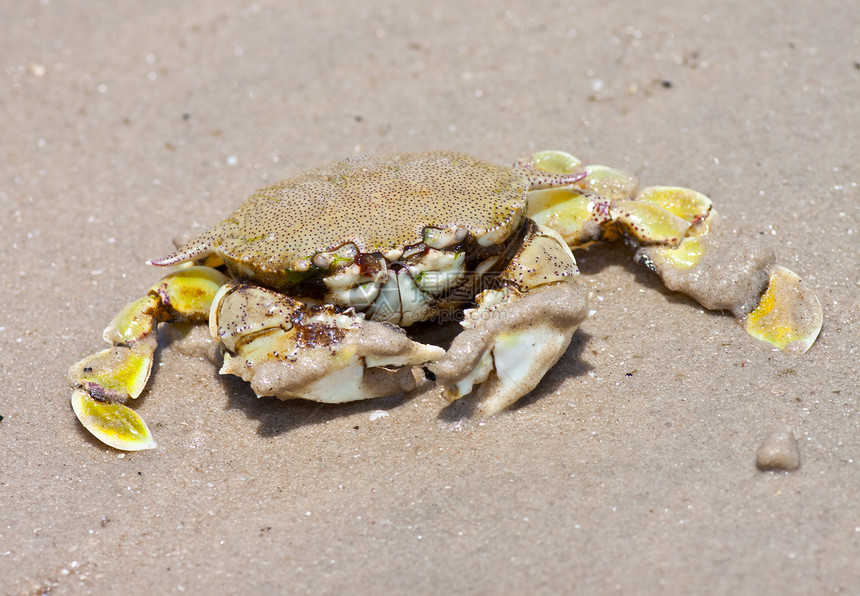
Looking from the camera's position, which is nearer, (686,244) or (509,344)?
(509,344)

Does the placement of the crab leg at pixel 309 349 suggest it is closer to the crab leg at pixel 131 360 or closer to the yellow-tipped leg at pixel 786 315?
the crab leg at pixel 131 360

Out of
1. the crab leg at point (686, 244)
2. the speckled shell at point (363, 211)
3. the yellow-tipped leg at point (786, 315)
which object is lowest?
the yellow-tipped leg at point (786, 315)

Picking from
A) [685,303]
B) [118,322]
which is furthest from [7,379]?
[685,303]

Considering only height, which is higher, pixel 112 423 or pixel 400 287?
pixel 400 287

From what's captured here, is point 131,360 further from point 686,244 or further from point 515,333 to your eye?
point 686,244

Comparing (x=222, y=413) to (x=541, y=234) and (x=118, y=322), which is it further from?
(x=541, y=234)

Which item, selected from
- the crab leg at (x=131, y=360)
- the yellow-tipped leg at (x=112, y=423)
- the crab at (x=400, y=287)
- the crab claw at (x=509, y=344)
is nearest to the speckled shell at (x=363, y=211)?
the crab at (x=400, y=287)

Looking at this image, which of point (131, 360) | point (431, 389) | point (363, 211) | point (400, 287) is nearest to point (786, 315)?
point (431, 389)

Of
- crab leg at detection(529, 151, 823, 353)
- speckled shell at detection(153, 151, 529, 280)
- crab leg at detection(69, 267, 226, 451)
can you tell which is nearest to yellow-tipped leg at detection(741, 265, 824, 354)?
crab leg at detection(529, 151, 823, 353)
